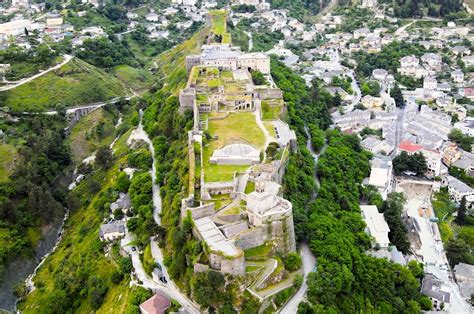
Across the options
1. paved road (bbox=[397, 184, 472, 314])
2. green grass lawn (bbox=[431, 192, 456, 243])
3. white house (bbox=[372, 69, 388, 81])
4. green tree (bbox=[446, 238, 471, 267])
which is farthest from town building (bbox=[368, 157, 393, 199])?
white house (bbox=[372, 69, 388, 81])

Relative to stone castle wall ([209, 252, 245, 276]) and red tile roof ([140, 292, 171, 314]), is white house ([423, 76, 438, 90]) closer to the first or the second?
stone castle wall ([209, 252, 245, 276])

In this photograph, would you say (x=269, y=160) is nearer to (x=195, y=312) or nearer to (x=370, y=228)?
(x=370, y=228)

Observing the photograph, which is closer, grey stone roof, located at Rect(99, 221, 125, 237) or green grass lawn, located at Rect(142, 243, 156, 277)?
green grass lawn, located at Rect(142, 243, 156, 277)

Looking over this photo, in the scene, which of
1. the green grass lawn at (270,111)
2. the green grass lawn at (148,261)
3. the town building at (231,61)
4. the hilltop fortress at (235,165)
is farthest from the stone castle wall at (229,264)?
the town building at (231,61)

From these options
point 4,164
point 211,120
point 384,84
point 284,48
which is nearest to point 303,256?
point 211,120

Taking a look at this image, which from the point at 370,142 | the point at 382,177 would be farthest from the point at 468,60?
the point at 382,177

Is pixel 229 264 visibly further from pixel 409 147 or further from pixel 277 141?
pixel 409 147

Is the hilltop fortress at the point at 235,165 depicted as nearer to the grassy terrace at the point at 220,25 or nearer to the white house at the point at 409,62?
the grassy terrace at the point at 220,25
